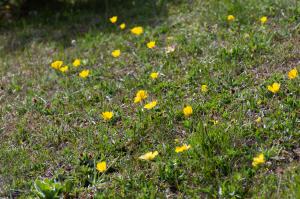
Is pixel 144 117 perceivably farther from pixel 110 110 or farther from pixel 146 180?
pixel 146 180

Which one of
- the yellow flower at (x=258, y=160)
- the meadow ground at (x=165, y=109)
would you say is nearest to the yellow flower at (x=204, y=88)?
the meadow ground at (x=165, y=109)

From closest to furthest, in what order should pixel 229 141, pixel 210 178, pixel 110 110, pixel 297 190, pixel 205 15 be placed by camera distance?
pixel 297 190 < pixel 210 178 < pixel 229 141 < pixel 110 110 < pixel 205 15

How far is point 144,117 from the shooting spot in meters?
3.66

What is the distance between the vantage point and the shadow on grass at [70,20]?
19.3 feet

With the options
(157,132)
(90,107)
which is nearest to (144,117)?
(157,132)

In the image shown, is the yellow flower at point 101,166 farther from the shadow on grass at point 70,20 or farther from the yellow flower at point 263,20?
the shadow on grass at point 70,20

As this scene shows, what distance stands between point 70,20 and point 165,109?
319cm

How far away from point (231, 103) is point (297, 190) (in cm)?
113

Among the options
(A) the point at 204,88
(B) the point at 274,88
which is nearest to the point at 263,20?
(A) the point at 204,88

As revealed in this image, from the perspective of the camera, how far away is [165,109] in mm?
3725

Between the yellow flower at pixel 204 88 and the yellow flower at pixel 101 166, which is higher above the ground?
the yellow flower at pixel 204 88

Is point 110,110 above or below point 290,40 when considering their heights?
below

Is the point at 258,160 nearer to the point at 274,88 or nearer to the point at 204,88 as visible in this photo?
the point at 274,88

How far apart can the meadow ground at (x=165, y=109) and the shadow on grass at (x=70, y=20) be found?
71mm
